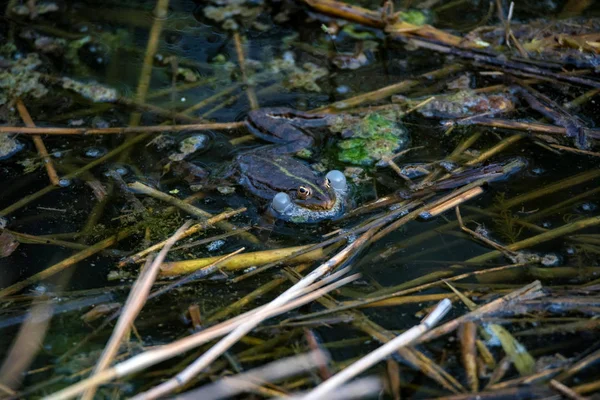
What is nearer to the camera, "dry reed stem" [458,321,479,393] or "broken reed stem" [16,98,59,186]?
"dry reed stem" [458,321,479,393]

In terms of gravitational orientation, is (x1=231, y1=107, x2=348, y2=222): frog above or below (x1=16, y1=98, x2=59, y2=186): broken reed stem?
above

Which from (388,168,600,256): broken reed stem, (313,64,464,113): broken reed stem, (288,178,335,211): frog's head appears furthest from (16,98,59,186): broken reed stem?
(388,168,600,256): broken reed stem

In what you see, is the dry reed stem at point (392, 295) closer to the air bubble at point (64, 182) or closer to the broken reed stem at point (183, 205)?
the broken reed stem at point (183, 205)

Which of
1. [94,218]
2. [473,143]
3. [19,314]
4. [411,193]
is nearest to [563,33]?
[473,143]

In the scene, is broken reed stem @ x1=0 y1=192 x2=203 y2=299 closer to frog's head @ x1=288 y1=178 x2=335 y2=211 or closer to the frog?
the frog

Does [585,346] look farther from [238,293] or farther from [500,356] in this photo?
[238,293]
